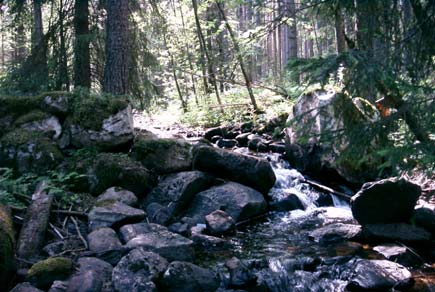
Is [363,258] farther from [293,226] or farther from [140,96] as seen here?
[140,96]

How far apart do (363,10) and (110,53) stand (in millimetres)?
6199

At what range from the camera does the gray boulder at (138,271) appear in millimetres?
5312

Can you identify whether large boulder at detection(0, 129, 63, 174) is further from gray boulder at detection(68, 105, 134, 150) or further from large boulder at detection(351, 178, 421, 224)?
large boulder at detection(351, 178, 421, 224)

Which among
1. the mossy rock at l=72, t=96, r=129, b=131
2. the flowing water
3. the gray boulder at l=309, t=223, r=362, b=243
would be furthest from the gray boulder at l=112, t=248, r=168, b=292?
the mossy rock at l=72, t=96, r=129, b=131

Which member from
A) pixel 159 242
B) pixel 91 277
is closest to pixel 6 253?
pixel 91 277

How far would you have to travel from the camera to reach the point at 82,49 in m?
11.6

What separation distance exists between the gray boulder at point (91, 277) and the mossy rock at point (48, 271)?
130mm

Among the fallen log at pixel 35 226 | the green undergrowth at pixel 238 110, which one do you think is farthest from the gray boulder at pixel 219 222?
the green undergrowth at pixel 238 110

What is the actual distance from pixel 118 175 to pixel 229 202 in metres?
2.08

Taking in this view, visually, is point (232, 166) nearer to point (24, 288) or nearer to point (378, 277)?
point (378, 277)

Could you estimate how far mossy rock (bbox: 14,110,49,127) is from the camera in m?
8.55

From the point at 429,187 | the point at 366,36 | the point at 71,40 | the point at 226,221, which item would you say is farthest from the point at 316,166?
the point at 71,40

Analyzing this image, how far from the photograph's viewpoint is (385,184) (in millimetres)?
7516

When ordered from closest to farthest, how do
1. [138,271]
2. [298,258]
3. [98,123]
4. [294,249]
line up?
[138,271], [298,258], [294,249], [98,123]
